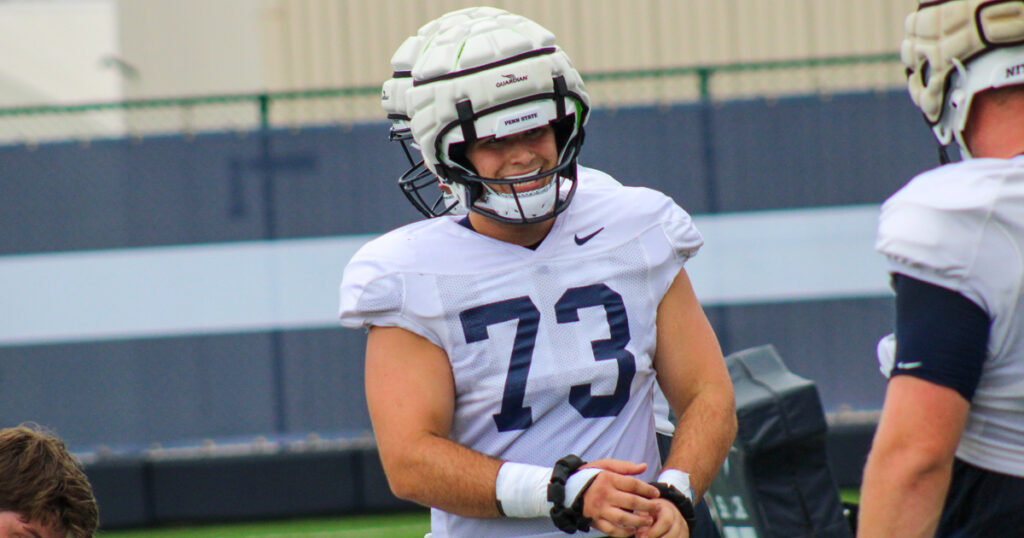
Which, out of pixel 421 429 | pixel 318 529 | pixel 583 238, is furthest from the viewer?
pixel 318 529

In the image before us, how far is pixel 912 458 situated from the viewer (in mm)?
1559

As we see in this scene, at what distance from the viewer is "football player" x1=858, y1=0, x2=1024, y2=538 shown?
152 centimetres

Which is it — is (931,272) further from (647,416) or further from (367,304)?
(367,304)

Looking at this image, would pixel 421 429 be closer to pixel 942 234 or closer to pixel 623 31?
pixel 942 234

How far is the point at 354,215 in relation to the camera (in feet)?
21.5

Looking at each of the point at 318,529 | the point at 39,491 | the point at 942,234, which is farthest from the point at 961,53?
the point at 318,529

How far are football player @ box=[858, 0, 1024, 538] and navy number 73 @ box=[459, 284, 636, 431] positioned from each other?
0.59 meters

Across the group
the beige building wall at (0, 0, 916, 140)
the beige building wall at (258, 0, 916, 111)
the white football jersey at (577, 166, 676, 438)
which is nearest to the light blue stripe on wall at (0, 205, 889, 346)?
the beige building wall at (0, 0, 916, 140)

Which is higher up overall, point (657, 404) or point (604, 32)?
point (604, 32)

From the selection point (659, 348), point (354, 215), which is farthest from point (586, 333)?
point (354, 215)

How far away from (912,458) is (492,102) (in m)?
0.99

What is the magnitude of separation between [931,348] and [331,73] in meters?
8.12

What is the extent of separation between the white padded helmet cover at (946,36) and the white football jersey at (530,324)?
0.65 m

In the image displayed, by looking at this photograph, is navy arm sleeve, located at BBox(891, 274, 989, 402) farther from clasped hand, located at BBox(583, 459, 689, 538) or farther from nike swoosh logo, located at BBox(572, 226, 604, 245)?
nike swoosh logo, located at BBox(572, 226, 604, 245)
